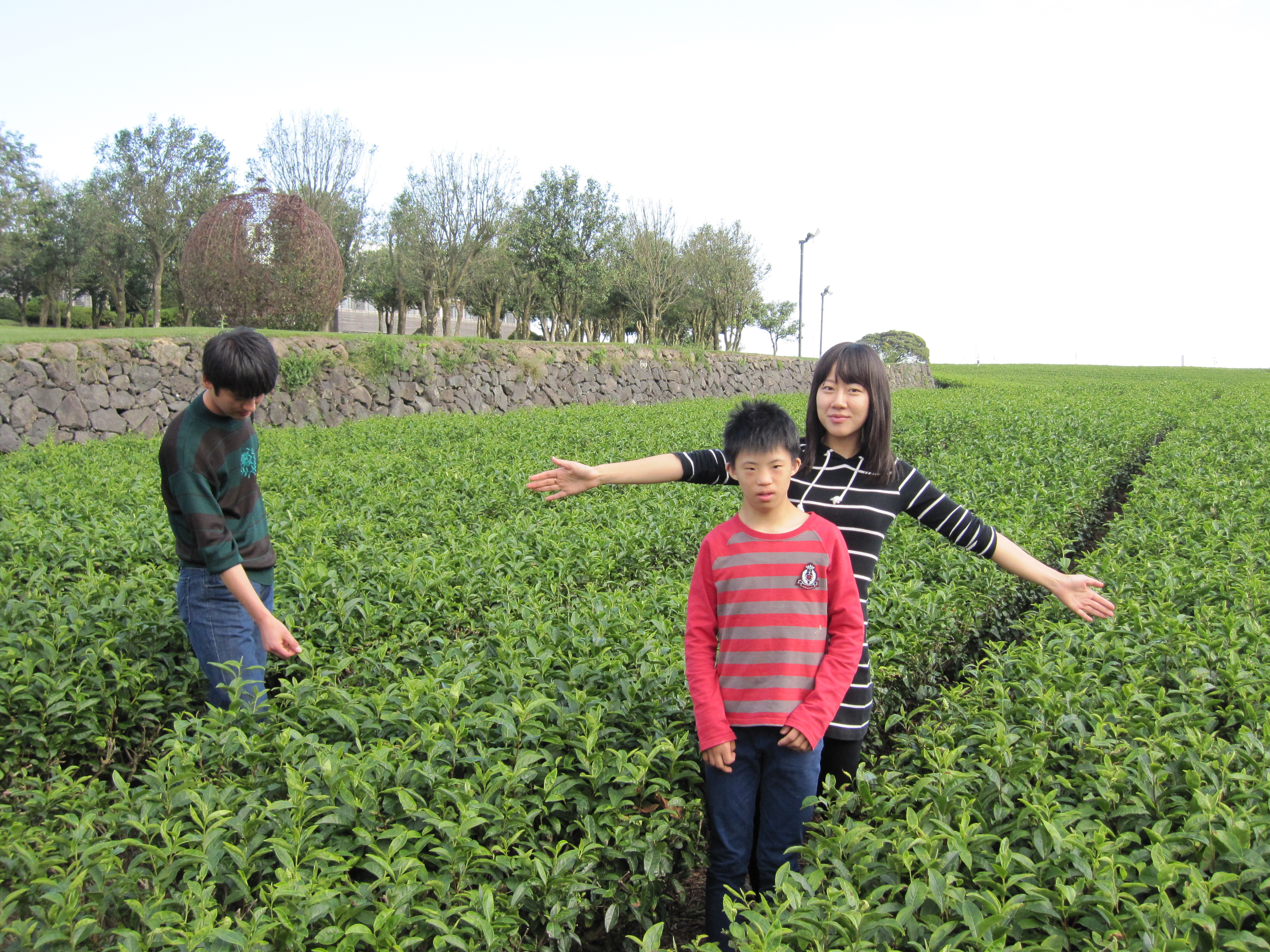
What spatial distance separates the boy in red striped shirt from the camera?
2.31m

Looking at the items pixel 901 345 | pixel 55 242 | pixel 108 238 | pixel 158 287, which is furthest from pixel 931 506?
pixel 901 345

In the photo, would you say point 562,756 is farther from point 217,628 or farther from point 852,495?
point 217,628

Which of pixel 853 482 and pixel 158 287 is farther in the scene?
pixel 158 287

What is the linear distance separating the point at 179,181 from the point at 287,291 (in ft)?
78.8

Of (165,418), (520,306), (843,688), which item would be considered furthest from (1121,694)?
(520,306)

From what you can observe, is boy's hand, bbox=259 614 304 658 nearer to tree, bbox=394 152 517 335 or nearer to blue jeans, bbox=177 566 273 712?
blue jeans, bbox=177 566 273 712

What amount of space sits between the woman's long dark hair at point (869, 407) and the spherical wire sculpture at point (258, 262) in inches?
593

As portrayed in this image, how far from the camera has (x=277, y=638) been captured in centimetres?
283

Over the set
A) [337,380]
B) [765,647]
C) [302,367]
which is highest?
[302,367]

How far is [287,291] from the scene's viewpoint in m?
16.3

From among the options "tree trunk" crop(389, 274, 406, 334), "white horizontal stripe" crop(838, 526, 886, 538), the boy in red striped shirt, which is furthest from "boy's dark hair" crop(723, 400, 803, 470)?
"tree trunk" crop(389, 274, 406, 334)

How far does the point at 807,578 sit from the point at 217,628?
2062 mm

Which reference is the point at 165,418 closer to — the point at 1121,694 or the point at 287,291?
the point at 287,291

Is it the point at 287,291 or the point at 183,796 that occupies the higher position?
the point at 287,291
